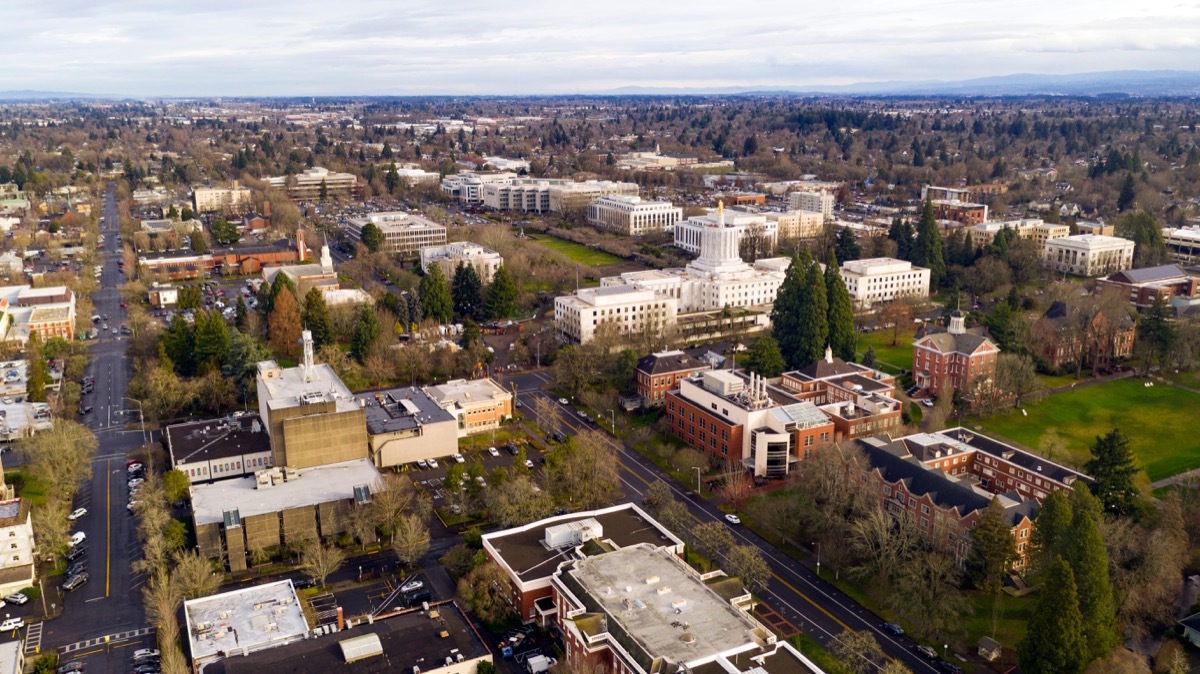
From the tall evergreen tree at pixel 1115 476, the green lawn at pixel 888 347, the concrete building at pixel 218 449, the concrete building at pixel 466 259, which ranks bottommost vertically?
the green lawn at pixel 888 347

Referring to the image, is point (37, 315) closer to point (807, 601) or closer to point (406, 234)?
point (406, 234)

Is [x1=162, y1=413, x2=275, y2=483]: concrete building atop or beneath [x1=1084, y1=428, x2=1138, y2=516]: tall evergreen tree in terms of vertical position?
beneath

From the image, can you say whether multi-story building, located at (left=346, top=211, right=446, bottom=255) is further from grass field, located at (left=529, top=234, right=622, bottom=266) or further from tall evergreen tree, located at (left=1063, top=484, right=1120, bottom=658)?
tall evergreen tree, located at (left=1063, top=484, right=1120, bottom=658)

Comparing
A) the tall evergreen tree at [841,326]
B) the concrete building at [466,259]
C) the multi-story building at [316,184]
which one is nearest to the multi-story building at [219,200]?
the multi-story building at [316,184]

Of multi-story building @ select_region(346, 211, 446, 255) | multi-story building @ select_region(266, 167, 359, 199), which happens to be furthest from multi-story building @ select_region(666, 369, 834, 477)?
multi-story building @ select_region(266, 167, 359, 199)

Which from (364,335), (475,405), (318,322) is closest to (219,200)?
(318,322)

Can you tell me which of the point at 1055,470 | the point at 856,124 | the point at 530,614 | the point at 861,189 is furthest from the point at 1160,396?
the point at 856,124

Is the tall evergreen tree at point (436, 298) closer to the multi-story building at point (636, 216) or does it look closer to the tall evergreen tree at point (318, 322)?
the tall evergreen tree at point (318, 322)
